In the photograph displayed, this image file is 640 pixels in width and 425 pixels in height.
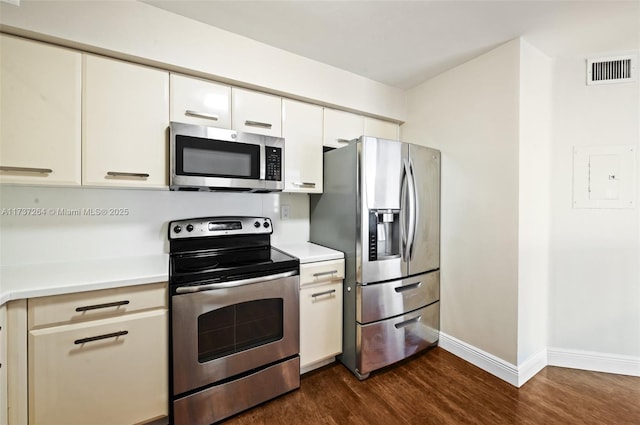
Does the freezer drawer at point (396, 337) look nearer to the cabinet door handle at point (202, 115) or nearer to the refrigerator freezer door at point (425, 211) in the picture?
the refrigerator freezer door at point (425, 211)

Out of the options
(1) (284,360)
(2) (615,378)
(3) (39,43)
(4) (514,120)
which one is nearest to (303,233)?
(1) (284,360)

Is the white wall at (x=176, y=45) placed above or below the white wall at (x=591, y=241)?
above

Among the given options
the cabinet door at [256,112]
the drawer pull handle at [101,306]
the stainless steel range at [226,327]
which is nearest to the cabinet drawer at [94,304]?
the drawer pull handle at [101,306]

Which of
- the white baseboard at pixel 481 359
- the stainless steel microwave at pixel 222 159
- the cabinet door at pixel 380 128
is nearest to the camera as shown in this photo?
the stainless steel microwave at pixel 222 159

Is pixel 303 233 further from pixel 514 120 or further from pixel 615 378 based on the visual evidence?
pixel 615 378

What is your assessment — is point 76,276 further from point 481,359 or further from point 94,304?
point 481,359

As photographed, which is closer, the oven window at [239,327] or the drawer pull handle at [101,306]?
the drawer pull handle at [101,306]

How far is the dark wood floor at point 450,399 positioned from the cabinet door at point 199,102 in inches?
74.7

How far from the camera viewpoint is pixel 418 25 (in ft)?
5.59

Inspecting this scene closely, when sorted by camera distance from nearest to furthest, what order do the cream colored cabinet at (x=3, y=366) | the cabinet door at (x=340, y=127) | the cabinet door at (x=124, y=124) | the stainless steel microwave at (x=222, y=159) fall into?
the cream colored cabinet at (x=3, y=366) → the cabinet door at (x=124, y=124) → the stainless steel microwave at (x=222, y=159) → the cabinet door at (x=340, y=127)

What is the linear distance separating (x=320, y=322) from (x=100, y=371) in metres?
1.27

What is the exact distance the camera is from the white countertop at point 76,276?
113 cm

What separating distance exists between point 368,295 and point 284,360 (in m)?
0.73

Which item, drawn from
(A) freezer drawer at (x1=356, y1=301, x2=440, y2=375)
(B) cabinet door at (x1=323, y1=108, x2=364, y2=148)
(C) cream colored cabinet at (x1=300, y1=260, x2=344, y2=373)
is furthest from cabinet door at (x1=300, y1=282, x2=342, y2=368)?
(B) cabinet door at (x1=323, y1=108, x2=364, y2=148)
